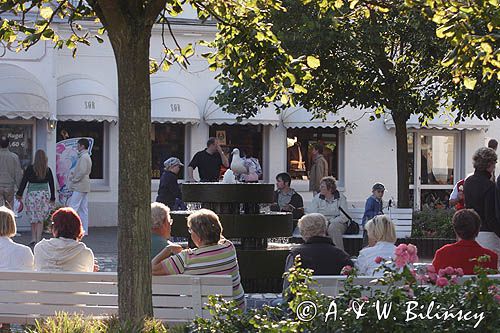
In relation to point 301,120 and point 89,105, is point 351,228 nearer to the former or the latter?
point 89,105

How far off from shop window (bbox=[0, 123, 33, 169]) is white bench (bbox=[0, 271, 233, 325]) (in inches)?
690

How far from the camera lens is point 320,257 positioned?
9562 millimetres

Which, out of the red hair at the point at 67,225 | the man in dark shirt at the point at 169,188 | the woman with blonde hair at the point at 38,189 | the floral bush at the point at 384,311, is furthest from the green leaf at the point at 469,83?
the woman with blonde hair at the point at 38,189

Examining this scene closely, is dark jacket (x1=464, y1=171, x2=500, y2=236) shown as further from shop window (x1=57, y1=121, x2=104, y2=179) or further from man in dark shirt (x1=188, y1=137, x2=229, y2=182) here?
shop window (x1=57, y1=121, x2=104, y2=179)

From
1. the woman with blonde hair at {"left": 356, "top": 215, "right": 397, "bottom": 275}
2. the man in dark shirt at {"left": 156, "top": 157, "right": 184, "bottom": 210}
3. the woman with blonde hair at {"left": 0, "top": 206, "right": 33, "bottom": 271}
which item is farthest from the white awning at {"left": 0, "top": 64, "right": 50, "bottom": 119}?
the woman with blonde hair at {"left": 356, "top": 215, "right": 397, "bottom": 275}

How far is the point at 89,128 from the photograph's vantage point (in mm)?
27531

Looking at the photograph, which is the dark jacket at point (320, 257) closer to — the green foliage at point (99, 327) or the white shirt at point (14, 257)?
the white shirt at point (14, 257)

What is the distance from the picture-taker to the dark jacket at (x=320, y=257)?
374 inches

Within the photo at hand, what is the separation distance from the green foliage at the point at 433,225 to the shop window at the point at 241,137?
8.53 m

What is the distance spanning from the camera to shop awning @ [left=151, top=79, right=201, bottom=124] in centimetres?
2727

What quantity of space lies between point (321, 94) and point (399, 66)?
145cm

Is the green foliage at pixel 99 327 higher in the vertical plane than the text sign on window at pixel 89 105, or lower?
lower

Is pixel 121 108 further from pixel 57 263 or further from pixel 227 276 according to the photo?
pixel 57 263

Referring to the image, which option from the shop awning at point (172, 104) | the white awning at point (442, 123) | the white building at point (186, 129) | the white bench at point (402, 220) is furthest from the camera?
the white awning at point (442, 123)
